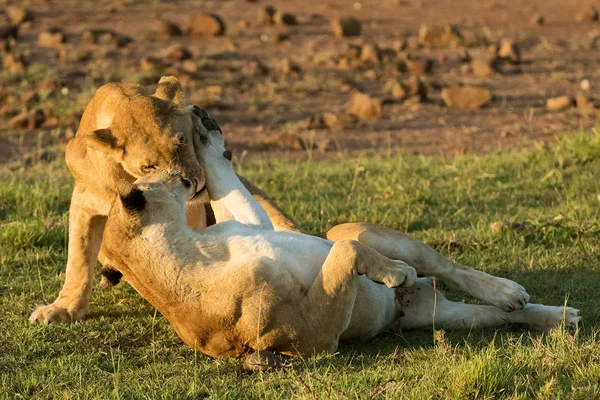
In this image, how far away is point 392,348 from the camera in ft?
15.9

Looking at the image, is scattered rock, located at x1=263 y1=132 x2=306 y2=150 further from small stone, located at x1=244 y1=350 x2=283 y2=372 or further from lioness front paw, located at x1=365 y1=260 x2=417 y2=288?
small stone, located at x1=244 y1=350 x2=283 y2=372

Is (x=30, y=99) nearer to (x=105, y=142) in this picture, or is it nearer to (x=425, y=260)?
(x=105, y=142)

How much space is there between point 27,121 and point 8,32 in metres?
4.66

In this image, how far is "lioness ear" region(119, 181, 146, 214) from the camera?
4.52 meters

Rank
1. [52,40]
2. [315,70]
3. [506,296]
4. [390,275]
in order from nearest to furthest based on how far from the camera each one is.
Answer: [390,275] → [506,296] → [315,70] → [52,40]

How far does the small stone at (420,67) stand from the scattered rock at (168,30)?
402cm

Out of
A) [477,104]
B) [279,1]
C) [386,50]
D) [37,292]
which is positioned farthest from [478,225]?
[279,1]

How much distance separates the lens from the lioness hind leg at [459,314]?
505 centimetres

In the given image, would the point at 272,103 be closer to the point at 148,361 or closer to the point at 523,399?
the point at 148,361

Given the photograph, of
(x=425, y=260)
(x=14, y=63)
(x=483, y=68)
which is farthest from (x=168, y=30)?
(x=425, y=260)

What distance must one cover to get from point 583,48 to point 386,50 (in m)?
2.82

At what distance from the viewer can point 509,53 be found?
14.5 metres

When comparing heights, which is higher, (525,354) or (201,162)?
(201,162)

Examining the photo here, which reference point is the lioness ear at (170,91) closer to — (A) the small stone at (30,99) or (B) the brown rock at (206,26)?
(A) the small stone at (30,99)
